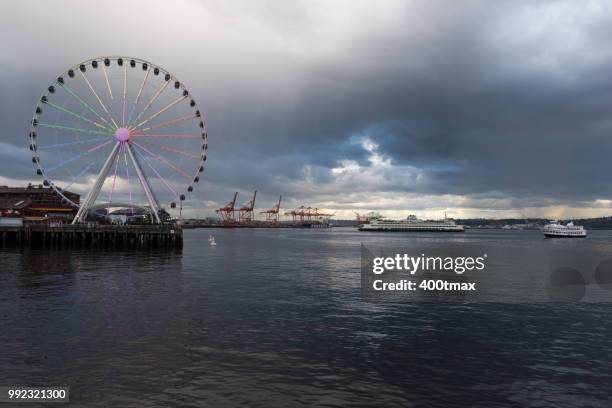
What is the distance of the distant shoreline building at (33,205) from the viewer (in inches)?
5007

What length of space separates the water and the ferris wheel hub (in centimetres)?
4142

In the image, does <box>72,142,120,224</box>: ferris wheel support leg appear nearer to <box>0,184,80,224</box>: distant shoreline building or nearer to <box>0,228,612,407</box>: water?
<box>0,228,612,407</box>: water

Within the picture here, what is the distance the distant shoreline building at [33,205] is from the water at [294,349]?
347ft

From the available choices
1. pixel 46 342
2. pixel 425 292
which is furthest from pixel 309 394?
pixel 425 292

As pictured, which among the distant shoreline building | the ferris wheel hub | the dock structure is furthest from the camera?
the distant shoreline building

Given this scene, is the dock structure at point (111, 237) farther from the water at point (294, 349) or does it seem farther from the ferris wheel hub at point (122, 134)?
the water at point (294, 349)

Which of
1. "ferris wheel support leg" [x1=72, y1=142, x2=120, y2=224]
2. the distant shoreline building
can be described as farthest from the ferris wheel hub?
the distant shoreline building

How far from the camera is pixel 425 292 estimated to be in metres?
40.8

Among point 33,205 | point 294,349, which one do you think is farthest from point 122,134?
point 33,205

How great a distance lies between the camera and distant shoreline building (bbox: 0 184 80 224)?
12718 cm

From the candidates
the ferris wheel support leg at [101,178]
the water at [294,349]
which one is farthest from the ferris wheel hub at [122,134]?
the water at [294,349]

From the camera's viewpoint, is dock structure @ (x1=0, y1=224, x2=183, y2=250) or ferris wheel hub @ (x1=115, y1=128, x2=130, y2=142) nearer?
ferris wheel hub @ (x1=115, y1=128, x2=130, y2=142)

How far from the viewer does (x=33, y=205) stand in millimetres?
133625

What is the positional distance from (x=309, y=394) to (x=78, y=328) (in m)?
15.7
